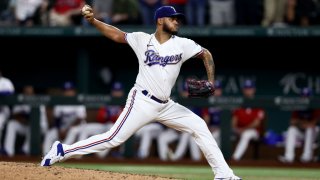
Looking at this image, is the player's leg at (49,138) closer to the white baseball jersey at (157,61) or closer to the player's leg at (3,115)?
the player's leg at (3,115)

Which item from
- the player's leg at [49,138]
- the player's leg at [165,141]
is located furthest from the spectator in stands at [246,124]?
the player's leg at [49,138]

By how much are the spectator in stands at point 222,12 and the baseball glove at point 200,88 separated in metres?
6.97

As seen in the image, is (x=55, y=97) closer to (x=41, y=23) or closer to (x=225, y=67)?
(x=41, y=23)

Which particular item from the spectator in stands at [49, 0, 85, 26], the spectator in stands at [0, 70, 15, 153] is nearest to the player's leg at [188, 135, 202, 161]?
the spectator in stands at [0, 70, 15, 153]

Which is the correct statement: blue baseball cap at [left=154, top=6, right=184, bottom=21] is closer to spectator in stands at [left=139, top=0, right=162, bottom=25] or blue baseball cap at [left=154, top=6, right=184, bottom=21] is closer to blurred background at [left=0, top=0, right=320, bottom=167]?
blurred background at [left=0, top=0, right=320, bottom=167]

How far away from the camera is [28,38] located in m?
16.4

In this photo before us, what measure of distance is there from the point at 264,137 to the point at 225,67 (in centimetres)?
245

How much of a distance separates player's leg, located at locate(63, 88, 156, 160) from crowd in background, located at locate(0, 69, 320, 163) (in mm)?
6167

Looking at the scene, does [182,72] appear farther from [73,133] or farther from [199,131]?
[199,131]

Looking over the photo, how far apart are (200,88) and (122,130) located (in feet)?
2.92

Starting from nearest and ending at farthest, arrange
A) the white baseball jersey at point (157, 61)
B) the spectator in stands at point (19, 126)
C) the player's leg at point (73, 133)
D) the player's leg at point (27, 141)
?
1. the white baseball jersey at point (157, 61)
2. the player's leg at point (27, 141)
3. the spectator in stands at point (19, 126)
4. the player's leg at point (73, 133)

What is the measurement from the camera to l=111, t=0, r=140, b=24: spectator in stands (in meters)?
15.5

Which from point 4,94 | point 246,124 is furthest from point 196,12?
point 4,94

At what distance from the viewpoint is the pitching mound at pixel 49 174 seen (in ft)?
25.3
